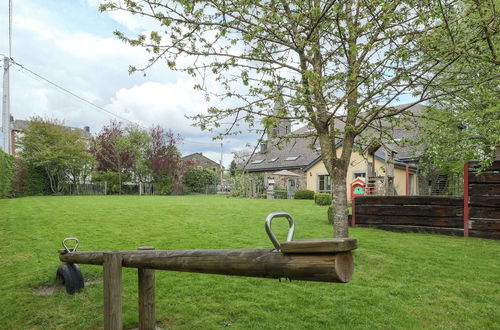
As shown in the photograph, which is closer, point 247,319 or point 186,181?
point 247,319

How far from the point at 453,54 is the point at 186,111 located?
3534 mm

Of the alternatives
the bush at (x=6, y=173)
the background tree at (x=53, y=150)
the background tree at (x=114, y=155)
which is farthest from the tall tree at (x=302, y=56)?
the background tree at (x=114, y=155)

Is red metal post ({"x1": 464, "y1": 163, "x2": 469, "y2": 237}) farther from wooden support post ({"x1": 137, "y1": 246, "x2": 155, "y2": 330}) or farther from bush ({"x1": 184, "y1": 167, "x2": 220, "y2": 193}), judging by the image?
bush ({"x1": 184, "y1": 167, "x2": 220, "y2": 193})

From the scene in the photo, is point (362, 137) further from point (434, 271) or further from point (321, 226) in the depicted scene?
point (321, 226)

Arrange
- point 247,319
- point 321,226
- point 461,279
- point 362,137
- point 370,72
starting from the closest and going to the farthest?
point 247,319, point 370,72, point 461,279, point 362,137, point 321,226

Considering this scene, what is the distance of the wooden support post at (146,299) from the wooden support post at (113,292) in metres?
0.50

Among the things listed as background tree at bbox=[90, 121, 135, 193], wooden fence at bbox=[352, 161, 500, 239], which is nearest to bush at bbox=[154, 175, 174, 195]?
background tree at bbox=[90, 121, 135, 193]

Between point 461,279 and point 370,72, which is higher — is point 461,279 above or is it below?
below

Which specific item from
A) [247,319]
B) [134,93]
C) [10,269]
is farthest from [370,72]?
[134,93]

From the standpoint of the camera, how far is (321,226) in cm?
957

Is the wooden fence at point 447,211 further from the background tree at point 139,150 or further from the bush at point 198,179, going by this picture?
the bush at point 198,179

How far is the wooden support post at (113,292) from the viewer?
2676 mm

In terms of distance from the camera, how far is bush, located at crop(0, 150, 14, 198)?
21.1 m

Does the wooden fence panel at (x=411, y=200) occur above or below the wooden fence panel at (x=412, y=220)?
above
